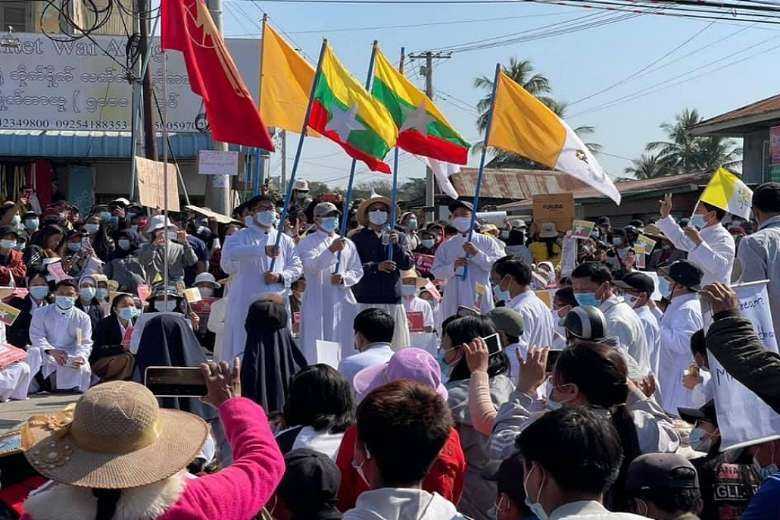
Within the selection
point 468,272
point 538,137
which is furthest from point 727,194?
point 468,272

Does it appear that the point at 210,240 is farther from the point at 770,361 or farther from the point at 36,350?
the point at 770,361

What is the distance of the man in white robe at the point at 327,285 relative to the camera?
1024 cm

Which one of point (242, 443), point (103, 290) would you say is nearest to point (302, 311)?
point (103, 290)

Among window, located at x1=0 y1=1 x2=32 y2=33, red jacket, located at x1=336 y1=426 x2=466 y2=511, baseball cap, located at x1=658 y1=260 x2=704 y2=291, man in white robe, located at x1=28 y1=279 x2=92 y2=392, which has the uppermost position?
window, located at x1=0 y1=1 x2=32 y2=33

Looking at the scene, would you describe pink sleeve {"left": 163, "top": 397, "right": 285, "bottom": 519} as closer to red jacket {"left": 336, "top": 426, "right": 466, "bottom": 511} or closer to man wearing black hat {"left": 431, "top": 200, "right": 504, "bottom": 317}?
red jacket {"left": 336, "top": 426, "right": 466, "bottom": 511}

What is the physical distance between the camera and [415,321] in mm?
10797

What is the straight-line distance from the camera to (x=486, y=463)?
4191mm

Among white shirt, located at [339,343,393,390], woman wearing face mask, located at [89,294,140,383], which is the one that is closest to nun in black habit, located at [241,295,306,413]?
white shirt, located at [339,343,393,390]

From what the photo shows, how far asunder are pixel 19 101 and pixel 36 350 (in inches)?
686

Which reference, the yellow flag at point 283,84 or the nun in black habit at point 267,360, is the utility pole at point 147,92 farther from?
the nun in black habit at point 267,360

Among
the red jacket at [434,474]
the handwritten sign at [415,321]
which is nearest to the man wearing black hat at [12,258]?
the handwritten sign at [415,321]

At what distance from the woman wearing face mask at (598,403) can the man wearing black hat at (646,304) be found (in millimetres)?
3579

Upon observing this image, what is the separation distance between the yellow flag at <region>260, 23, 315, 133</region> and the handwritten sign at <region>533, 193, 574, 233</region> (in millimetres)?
6203

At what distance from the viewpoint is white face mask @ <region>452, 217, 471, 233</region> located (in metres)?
11.1
